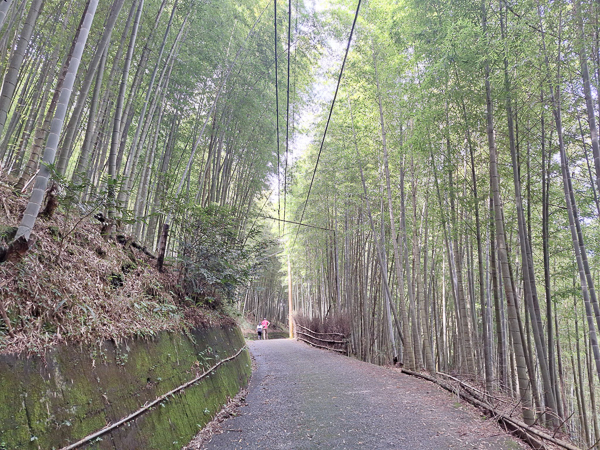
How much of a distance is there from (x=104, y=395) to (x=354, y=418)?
2.12 metres

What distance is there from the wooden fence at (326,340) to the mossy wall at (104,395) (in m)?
5.82

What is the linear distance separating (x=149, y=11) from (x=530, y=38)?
12.9 ft

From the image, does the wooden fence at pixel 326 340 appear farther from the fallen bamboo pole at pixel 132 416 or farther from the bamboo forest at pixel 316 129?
the fallen bamboo pole at pixel 132 416

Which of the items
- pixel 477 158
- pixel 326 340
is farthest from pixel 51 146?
pixel 326 340

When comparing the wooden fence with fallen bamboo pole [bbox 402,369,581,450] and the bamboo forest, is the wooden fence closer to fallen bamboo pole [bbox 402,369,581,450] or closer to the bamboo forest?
the bamboo forest

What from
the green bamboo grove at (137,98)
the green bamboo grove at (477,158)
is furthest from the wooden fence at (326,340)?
the green bamboo grove at (137,98)

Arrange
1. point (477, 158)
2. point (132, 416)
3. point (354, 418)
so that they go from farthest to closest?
point (477, 158)
point (354, 418)
point (132, 416)

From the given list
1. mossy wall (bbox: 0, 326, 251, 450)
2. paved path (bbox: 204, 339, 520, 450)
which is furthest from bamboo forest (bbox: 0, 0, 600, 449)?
paved path (bbox: 204, 339, 520, 450)

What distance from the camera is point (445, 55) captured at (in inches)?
133

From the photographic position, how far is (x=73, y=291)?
193cm

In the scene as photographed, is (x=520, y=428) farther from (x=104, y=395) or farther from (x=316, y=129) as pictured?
(x=316, y=129)

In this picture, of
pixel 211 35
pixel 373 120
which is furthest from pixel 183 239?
pixel 373 120

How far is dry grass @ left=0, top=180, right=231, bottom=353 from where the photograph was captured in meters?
1.56

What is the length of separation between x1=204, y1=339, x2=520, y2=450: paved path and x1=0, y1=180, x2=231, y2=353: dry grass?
1.09 m
